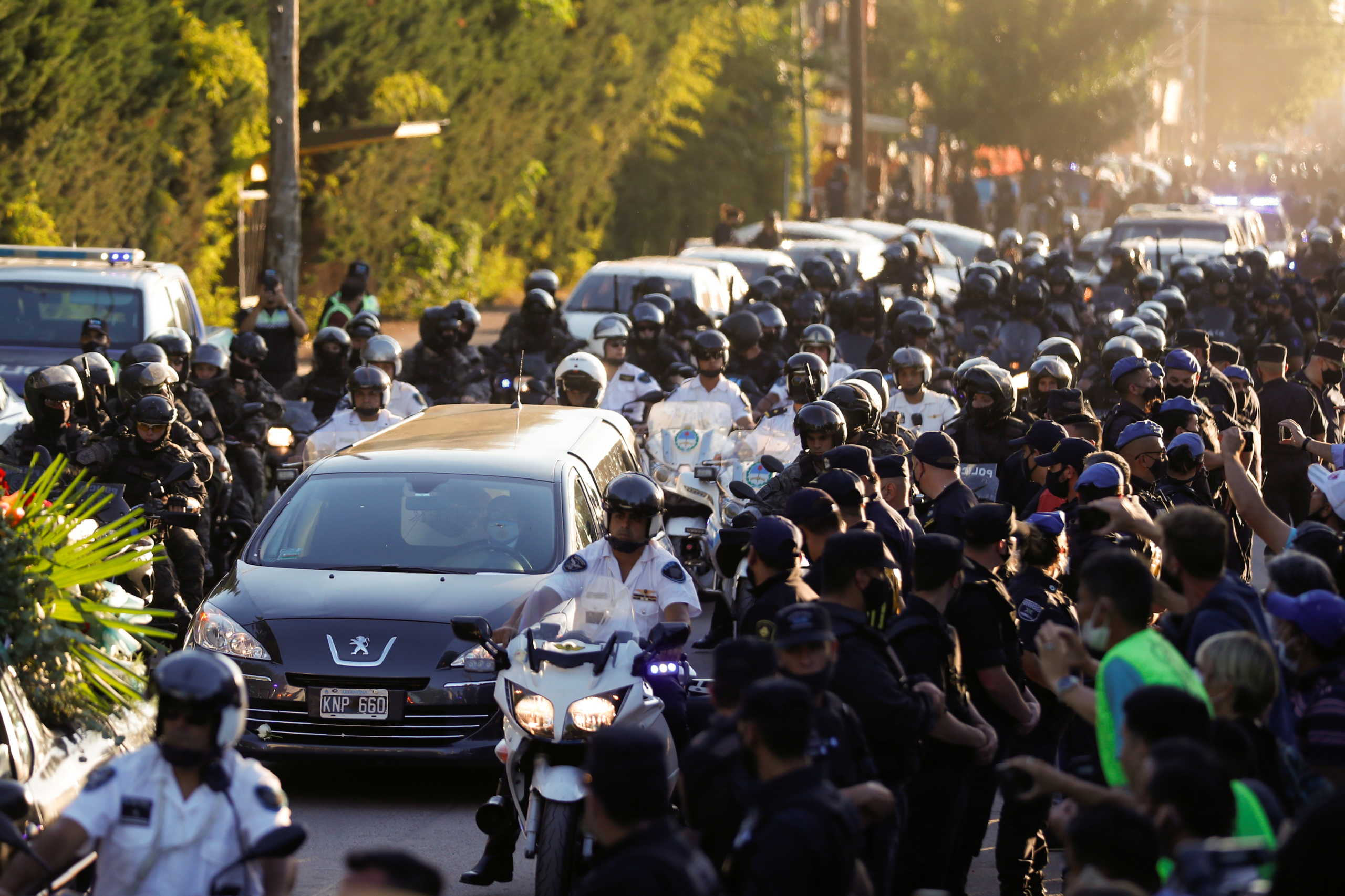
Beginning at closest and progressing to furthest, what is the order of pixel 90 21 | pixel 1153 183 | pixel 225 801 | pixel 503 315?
pixel 225 801 → pixel 90 21 → pixel 503 315 → pixel 1153 183

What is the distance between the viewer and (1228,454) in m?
8.16

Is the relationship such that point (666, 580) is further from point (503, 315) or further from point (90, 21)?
point (503, 315)

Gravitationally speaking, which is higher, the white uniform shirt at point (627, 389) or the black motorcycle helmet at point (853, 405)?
the black motorcycle helmet at point (853, 405)

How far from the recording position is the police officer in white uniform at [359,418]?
40.9 feet

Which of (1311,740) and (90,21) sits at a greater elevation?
(90,21)

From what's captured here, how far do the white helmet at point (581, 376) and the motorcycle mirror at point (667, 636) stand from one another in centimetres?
652

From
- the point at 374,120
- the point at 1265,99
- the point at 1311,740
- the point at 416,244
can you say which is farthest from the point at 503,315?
the point at 1265,99

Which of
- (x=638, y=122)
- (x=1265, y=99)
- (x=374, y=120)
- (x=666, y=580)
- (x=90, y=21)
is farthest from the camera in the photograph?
(x=1265, y=99)

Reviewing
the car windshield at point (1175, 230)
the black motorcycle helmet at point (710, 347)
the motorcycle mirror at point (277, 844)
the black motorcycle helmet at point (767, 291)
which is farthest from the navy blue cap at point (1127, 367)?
the car windshield at point (1175, 230)

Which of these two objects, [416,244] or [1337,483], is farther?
[416,244]

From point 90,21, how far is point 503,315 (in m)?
13.5

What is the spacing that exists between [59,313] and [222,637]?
7.20 m

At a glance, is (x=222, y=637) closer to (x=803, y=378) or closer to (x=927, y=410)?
(x=803, y=378)

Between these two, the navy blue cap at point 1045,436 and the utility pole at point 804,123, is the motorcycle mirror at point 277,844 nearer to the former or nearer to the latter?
the navy blue cap at point 1045,436
